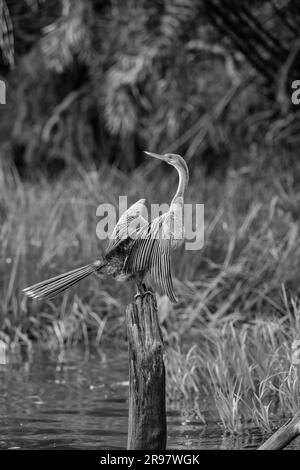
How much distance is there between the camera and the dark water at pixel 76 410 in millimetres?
4336

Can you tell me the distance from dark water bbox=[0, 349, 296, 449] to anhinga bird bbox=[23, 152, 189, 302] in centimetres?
101

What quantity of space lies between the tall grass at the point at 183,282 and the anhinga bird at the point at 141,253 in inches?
56.5

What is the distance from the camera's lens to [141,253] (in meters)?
3.62

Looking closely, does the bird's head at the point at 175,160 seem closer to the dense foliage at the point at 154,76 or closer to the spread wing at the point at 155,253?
the spread wing at the point at 155,253

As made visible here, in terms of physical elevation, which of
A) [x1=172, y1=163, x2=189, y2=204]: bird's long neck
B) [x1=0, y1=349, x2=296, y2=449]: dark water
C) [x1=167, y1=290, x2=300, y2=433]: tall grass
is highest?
[x1=172, y1=163, x2=189, y2=204]: bird's long neck

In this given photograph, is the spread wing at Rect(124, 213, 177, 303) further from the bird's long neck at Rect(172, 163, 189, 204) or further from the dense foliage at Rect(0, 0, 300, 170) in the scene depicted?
the dense foliage at Rect(0, 0, 300, 170)

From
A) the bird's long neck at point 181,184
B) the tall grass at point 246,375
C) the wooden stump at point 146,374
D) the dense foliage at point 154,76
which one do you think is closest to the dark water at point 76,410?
the tall grass at point 246,375

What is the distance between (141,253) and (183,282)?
313 cm

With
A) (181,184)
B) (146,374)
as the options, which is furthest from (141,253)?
(146,374)

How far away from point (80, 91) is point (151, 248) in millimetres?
8057

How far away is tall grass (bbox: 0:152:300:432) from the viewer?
5.24 metres

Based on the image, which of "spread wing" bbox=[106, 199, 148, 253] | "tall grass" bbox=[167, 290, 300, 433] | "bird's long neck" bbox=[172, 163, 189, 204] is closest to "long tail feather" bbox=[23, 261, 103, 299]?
"spread wing" bbox=[106, 199, 148, 253]

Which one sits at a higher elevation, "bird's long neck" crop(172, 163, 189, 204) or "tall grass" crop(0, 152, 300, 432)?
"bird's long neck" crop(172, 163, 189, 204)

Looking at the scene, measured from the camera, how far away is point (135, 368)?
3.58 meters
